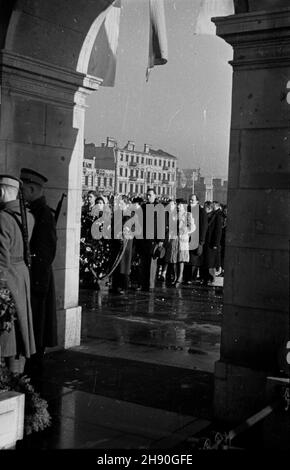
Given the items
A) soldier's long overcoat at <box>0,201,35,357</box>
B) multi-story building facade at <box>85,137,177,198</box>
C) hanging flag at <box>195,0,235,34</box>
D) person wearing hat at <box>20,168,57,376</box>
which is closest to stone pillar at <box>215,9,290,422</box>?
soldier's long overcoat at <box>0,201,35,357</box>

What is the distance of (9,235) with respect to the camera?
5.96 metres

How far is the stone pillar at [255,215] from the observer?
18.9ft

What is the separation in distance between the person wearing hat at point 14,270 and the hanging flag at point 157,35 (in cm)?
541

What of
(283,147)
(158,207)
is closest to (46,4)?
(283,147)

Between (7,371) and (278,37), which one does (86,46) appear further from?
(7,371)

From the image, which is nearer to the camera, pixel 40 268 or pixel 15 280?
pixel 15 280

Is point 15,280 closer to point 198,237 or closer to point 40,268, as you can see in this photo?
point 40,268

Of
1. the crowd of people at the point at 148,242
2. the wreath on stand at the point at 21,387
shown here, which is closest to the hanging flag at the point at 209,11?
the wreath on stand at the point at 21,387

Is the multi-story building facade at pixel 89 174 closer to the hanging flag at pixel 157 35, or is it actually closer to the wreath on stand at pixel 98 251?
the wreath on stand at pixel 98 251

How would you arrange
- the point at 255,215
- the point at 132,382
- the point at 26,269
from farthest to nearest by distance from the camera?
the point at 132,382 < the point at 26,269 < the point at 255,215

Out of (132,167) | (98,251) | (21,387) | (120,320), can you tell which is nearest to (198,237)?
(98,251)

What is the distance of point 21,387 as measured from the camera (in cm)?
564

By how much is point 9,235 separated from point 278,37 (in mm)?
2892

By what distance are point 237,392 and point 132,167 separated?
80872 millimetres
